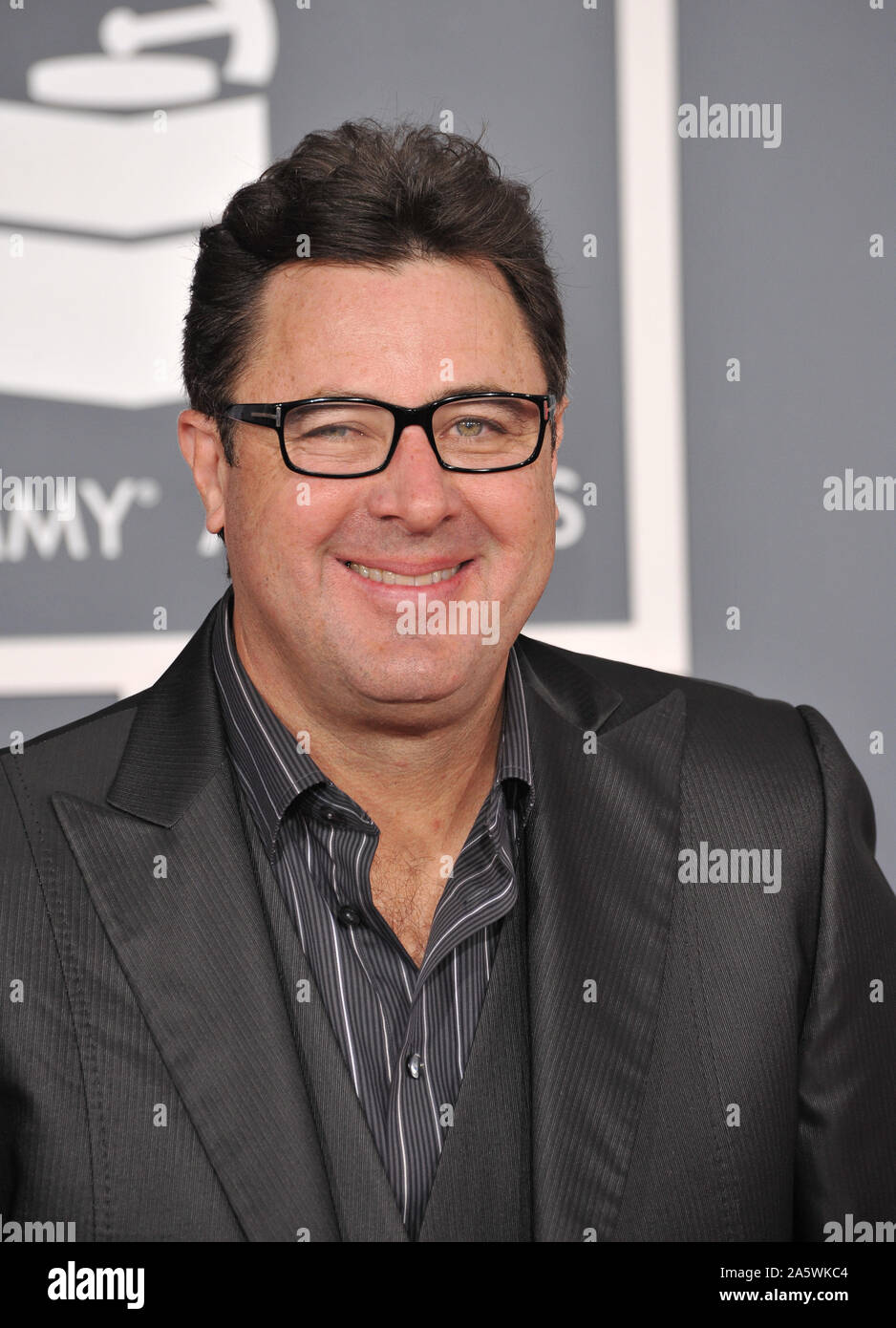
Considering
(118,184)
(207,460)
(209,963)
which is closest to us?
(209,963)

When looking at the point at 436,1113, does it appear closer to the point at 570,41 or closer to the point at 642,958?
the point at 642,958

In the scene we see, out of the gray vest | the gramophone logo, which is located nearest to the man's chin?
the gray vest

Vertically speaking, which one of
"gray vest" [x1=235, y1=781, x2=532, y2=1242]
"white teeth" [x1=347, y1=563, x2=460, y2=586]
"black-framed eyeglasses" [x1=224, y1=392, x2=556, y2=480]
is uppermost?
"black-framed eyeglasses" [x1=224, y1=392, x2=556, y2=480]

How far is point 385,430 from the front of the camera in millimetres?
1516

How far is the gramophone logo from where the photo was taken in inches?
98.4

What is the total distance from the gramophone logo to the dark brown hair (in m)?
0.83

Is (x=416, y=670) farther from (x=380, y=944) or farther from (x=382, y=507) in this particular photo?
(x=380, y=944)

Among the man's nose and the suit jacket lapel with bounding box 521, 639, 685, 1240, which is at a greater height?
the man's nose

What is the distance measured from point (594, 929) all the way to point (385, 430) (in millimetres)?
598

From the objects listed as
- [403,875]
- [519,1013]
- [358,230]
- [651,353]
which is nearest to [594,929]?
[519,1013]

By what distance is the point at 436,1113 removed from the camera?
146 cm

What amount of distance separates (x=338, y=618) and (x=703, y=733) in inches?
20.0

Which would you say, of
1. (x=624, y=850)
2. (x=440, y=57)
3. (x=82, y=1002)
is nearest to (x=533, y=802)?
(x=624, y=850)

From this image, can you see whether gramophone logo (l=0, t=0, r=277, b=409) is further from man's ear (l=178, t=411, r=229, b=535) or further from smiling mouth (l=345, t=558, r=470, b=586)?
smiling mouth (l=345, t=558, r=470, b=586)
